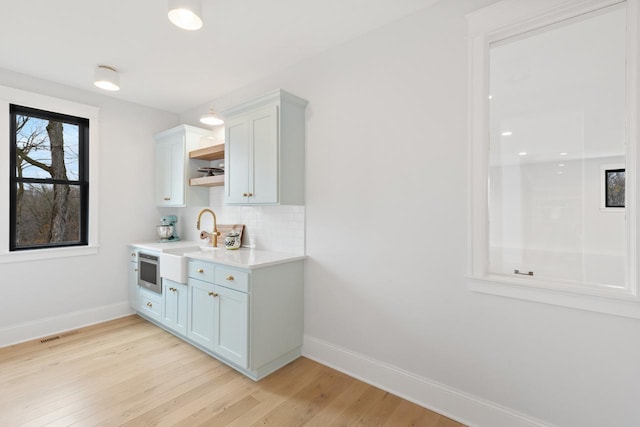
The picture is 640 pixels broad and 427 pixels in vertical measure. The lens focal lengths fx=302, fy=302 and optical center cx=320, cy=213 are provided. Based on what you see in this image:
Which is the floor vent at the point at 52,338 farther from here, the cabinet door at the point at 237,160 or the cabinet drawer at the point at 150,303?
the cabinet door at the point at 237,160

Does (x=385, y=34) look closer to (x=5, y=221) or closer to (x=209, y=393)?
(x=209, y=393)

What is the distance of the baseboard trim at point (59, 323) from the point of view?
3.01 meters

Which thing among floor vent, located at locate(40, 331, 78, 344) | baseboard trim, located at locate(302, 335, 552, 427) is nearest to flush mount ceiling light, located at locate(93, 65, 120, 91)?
floor vent, located at locate(40, 331, 78, 344)

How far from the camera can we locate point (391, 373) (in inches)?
87.7

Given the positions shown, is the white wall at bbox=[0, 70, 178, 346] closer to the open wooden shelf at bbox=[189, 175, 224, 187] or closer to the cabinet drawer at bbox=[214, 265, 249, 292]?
the open wooden shelf at bbox=[189, 175, 224, 187]

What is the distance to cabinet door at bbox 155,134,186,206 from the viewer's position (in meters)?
3.65

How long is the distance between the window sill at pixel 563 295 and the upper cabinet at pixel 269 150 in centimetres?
161

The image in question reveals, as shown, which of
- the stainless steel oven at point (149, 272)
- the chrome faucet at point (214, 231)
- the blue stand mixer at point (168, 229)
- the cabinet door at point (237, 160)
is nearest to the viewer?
the cabinet door at point (237, 160)

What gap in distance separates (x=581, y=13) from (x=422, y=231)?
56.8 inches

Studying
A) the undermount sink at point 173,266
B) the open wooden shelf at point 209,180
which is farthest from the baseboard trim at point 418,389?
the open wooden shelf at point 209,180

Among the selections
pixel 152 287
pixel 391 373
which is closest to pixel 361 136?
pixel 391 373

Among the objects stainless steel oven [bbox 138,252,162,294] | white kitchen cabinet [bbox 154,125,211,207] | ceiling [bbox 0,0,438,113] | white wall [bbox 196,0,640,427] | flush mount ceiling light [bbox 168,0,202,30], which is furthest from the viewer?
white kitchen cabinet [bbox 154,125,211,207]

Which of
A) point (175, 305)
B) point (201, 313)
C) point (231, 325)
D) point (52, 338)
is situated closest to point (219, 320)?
point (231, 325)

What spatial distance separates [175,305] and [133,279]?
1124 mm
